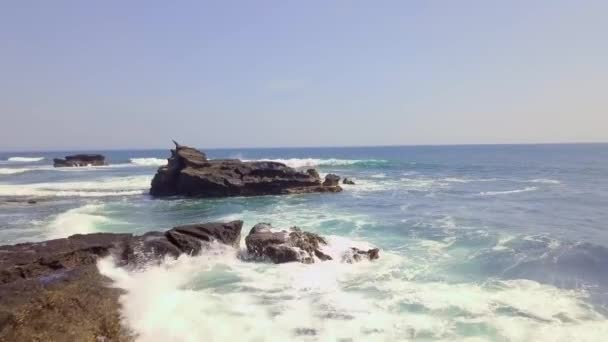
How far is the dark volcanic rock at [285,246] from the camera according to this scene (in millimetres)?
13922

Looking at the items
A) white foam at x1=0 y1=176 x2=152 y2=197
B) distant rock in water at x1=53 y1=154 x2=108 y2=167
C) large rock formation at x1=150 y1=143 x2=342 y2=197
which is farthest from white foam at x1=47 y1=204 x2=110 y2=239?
distant rock in water at x1=53 y1=154 x2=108 y2=167

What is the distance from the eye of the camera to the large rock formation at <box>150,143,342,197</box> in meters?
34.3

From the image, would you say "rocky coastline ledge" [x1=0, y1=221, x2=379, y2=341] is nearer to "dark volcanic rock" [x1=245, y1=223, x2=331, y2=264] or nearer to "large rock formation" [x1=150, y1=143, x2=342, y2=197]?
"dark volcanic rock" [x1=245, y1=223, x2=331, y2=264]

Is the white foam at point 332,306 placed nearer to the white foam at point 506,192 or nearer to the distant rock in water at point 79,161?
the white foam at point 506,192

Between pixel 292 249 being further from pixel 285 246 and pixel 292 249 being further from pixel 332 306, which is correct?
pixel 332 306

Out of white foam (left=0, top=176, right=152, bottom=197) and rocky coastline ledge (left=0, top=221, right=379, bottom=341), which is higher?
rocky coastline ledge (left=0, top=221, right=379, bottom=341)

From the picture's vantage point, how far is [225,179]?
34.7 meters

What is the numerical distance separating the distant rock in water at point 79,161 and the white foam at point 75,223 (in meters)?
61.7

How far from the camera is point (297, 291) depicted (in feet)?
36.6

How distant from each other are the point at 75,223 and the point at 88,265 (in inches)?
447

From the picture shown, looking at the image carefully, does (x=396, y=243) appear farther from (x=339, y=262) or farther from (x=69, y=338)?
(x=69, y=338)

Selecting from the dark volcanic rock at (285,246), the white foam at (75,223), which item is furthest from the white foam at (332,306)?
the white foam at (75,223)

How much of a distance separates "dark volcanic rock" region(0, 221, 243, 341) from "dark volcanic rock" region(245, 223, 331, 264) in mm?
1966

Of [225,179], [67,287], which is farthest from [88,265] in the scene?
[225,179]
